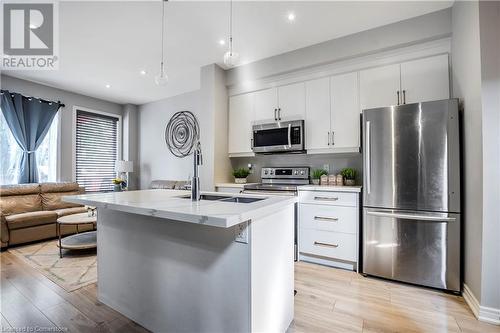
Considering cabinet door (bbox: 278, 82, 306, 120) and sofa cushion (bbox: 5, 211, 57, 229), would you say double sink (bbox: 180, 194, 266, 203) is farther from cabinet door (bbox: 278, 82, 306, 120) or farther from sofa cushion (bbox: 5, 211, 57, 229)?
sofa cushion (bbox: 5, 211, 57, 229)

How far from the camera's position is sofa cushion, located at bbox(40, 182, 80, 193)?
4.09m

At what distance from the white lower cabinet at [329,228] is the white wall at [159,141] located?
3.00 m

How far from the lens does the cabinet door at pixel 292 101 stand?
3.28 m

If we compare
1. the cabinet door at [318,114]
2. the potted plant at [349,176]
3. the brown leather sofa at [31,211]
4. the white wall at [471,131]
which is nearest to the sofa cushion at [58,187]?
the brown leather sofa at [31,211]

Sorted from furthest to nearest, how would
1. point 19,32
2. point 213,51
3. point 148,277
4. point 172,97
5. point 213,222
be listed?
point 172,97 < point 213,51 < point 19,32 < point 148,277 < point 213,222

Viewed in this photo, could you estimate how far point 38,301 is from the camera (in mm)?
1987

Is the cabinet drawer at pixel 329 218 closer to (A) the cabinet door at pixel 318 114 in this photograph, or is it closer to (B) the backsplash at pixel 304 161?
(B) the backsplash at pixel 304 161

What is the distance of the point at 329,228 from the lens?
2752mm

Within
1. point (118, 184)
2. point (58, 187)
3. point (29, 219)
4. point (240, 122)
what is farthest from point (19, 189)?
point (240, 122)

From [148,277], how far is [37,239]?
3192mm

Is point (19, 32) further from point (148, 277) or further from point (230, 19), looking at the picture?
point (148, 277)

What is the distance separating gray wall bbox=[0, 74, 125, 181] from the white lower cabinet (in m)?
4.71

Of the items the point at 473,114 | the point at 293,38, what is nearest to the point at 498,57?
the point at 473,114

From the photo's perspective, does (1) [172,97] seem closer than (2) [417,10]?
No
